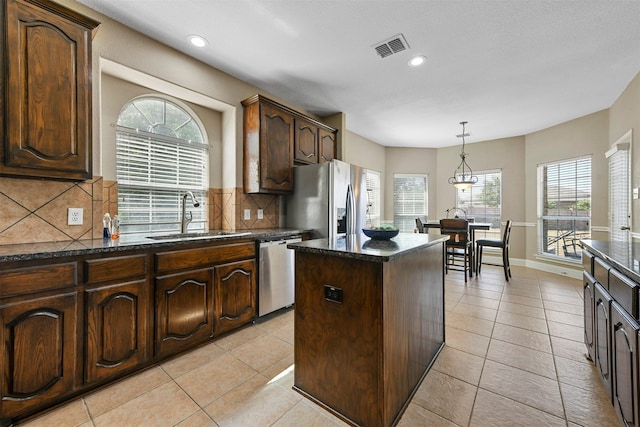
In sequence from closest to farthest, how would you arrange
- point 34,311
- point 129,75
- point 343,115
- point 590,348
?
point 34,311, point 590,348, point 129,75, point 343,115

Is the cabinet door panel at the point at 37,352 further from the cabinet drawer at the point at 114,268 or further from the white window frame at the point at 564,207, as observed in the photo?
the white window frame at the point at 564,207

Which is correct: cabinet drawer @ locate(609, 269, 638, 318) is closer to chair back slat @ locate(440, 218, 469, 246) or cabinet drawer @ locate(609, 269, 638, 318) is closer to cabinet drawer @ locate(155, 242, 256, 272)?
cabinet drawer @ locate(155, 242, 256, 272)

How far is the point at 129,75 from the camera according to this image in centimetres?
242

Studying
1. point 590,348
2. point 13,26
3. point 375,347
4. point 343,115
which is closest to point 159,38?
point 13,26

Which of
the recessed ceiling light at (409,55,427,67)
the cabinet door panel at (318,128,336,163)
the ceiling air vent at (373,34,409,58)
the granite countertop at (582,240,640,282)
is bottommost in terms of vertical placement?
the granite countertop at (582,240,640,282)

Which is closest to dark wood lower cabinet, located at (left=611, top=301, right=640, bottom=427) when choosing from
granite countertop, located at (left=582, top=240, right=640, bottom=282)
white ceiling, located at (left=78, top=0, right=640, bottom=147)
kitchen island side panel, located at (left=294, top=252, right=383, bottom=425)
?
granite countertop, located at (left=582, top=240, right=640, bottom=282)

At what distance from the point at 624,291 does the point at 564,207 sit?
4619mm

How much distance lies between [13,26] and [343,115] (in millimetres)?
3468

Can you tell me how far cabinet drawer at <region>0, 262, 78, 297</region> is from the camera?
140cm

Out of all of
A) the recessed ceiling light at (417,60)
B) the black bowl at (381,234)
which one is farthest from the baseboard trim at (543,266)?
the black bowl at (381,234)

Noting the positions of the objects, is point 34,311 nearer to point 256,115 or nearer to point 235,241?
point 235,241

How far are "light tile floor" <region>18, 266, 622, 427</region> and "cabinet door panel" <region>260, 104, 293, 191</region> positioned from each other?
1.60 meters

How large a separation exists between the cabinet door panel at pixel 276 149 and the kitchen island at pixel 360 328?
5.62 ft

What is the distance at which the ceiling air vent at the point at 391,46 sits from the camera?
2414 millimetres
